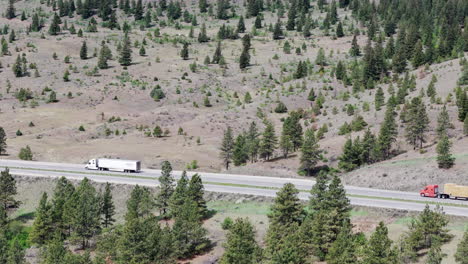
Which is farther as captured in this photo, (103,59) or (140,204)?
(103,59)

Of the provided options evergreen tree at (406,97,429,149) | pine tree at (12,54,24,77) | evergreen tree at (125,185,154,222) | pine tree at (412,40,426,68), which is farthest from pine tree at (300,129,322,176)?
pine tree at (12,54,24,77)

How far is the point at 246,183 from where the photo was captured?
64.1 m

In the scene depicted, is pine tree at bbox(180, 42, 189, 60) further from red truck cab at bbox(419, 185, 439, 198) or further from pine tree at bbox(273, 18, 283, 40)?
red truck cab at bbox(419, 185, 439, 198)

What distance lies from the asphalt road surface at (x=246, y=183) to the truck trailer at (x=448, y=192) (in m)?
0.74

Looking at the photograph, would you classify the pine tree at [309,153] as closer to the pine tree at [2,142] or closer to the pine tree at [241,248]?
the pine tree at [241,248]

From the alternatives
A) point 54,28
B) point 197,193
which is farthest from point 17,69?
point 197,193

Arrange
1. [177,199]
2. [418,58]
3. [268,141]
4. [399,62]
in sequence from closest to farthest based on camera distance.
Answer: [177,199]
[268,141]
[399,62]
[418,58]

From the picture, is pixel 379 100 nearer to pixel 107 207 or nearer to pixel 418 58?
pixel 418 58

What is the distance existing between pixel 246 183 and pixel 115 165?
2037cm

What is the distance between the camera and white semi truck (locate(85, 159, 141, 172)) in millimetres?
71750

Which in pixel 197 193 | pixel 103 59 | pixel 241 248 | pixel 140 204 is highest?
pixel 103 59

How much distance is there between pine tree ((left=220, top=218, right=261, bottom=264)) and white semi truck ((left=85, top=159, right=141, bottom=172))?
31956 mm

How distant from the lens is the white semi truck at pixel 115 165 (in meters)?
71.8

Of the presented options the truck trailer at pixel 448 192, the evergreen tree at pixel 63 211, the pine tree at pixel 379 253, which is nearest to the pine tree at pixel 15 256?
the evergreen tree at pixel 63 211
